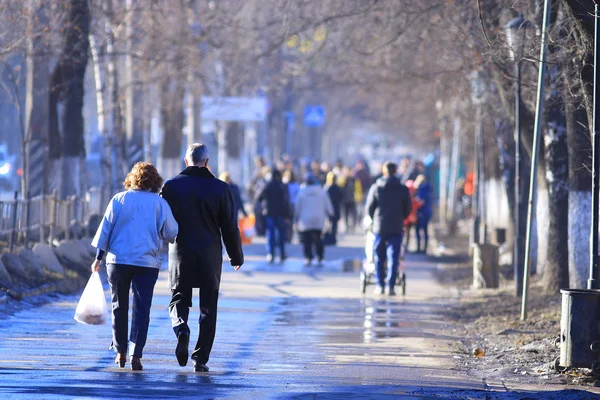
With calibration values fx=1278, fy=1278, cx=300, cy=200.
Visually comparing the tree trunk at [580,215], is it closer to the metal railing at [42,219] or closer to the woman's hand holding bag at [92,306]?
the woman's hand holding bag at [92,306]

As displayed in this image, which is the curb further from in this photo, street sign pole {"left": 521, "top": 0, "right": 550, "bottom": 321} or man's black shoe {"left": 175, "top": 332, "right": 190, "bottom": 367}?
street sign pole {"left": 521, "top": 0, "right": 550, "bottom": 321}

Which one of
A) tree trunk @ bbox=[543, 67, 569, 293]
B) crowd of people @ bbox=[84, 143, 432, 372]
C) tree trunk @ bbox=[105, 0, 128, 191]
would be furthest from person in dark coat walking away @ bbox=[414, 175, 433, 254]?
crowd of people @ bbox=[84, 143, 432, 372]

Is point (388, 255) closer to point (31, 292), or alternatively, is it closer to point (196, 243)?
point (31, 292)

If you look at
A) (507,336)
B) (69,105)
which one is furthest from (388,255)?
(69,105)

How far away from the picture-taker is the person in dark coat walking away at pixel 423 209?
88.3 feet

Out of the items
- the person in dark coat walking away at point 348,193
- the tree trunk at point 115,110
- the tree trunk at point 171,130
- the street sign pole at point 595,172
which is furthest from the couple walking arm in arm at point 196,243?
the person in dark coat walking away at point 348,193

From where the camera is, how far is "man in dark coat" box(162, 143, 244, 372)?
30.5 ft

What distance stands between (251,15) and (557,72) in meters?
18.7

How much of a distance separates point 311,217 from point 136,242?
43.7ft

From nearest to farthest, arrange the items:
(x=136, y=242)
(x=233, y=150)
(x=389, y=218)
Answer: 1. (x=136, y=242)
2. (x=389, y=218)
3. (x=233, y=150)

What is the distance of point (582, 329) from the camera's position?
9477 millimetres

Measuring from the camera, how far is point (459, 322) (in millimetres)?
14258

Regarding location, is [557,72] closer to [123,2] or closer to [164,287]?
[164,287]

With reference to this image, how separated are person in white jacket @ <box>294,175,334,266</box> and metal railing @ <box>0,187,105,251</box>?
3717 mm
